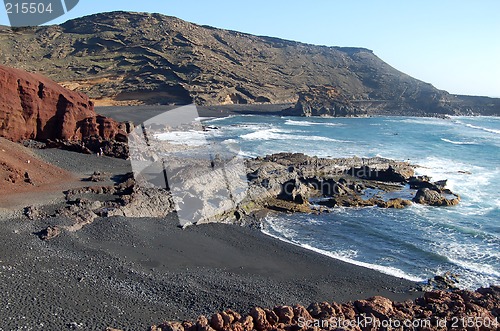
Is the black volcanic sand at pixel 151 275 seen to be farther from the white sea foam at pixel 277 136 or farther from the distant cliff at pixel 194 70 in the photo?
the distant cliff at pixel 194 70

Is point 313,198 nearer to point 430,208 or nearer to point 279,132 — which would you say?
point 430,208

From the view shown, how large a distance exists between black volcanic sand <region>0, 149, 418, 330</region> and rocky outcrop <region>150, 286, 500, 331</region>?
3.77m

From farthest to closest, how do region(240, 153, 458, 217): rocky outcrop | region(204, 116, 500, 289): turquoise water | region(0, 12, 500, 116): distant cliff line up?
region(0, 12, 500, 116): distant cliff < region(240, 153, 458, 217): rocky outcrop < region(204, 116, 500, 289): turquoise water

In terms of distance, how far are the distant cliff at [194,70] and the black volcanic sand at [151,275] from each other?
179ft

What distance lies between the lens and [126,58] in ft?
252

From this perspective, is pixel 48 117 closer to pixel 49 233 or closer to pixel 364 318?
pixel 49 233

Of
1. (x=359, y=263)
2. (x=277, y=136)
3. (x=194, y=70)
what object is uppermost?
(x=194, y=70)

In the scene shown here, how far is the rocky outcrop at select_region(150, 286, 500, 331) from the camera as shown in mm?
7477

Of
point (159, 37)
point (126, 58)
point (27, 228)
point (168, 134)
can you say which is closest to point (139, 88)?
point (126, 58)

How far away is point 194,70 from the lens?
77312mm

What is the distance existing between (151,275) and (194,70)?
68.2m

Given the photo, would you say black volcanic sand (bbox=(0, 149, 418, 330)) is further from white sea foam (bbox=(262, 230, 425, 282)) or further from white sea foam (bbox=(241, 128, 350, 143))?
white sea foam (bbox=(241, 128, 350, 143))

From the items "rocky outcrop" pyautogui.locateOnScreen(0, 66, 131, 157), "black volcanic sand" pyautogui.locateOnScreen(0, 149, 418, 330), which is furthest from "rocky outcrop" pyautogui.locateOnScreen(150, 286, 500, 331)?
"rocky outcrop" pyautogui.locateOnScreen(0, 66, 131, 157)

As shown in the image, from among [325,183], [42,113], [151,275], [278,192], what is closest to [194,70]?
[42,113]
